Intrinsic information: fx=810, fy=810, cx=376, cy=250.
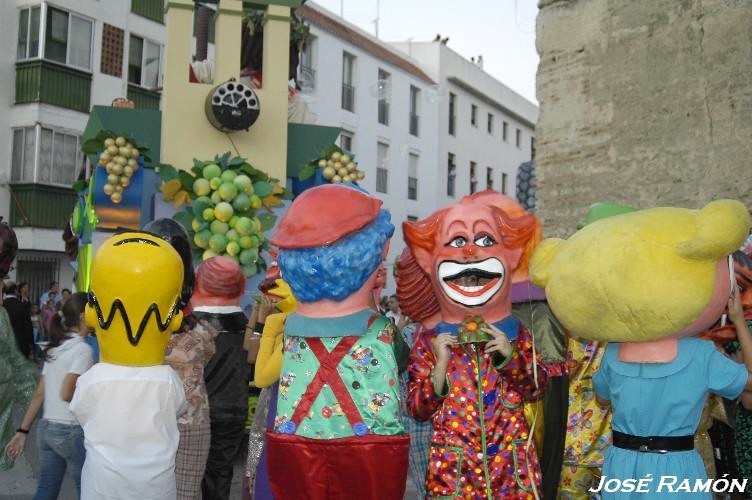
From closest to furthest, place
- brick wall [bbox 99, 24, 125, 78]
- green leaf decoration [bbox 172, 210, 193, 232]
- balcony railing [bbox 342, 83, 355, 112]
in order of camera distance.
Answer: green leaf decoration [bbox 172, 210, 193, 232]
brick wall [bbox 99, 24, 125, 78]
balcony railing [bbox 342, 83, 355, 112]

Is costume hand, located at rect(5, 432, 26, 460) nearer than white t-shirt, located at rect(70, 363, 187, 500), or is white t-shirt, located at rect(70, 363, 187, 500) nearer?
white t-shirt, located at rect(70, 363, 187, 500)

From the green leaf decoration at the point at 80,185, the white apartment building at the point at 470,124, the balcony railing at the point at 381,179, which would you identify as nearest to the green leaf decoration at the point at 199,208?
the green leaf decoration at the point at 80,185

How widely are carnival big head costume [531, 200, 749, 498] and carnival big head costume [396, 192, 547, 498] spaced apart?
230 millimetres

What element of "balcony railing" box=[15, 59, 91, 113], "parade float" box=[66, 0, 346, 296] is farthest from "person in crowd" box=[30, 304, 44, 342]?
"parade float" box=[66, 0, 346, 296]

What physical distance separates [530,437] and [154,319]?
4.72 feet

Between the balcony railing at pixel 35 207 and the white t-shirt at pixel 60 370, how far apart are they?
12.3 metres

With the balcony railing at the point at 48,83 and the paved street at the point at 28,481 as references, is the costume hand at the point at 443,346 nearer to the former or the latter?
the paved street at the point at 28,481

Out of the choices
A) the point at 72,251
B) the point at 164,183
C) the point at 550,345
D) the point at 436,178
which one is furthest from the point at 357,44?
the point at 550,345

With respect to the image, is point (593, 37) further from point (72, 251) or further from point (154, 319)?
point (72, 251)

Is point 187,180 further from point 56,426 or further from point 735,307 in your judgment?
point 735,307

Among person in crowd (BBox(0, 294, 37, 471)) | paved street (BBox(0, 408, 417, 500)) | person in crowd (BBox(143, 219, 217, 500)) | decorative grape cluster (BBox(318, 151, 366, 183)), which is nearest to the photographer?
person in crowd (BBox(143, 219, 217, 500))

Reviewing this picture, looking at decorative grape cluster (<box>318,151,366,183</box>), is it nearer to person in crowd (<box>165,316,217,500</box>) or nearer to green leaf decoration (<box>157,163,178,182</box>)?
green leaf decoration (<box>157,163,178,182</box>)

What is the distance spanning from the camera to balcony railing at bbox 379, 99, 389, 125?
902 inches

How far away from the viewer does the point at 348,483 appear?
105 inches
